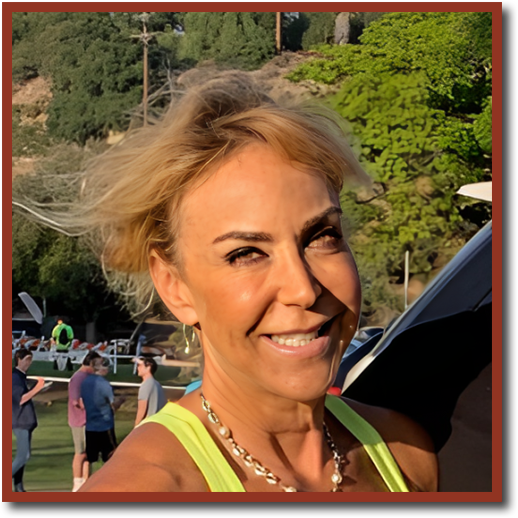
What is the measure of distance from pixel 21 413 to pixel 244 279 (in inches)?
184

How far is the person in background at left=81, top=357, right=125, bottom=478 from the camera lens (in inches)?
208

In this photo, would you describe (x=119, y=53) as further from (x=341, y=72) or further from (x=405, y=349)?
(x=405, y=349)

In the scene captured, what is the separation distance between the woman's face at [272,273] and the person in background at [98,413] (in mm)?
4181

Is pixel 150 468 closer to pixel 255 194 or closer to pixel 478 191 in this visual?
pixel 255 194

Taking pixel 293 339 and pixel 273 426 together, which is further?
pixel 273 426

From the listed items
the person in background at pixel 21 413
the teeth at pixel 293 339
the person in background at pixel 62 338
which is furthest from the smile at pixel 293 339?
the person in background at pixel 62 338

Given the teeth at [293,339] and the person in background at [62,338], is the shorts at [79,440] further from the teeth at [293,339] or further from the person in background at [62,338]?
the teeth at [293,339]

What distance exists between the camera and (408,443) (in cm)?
161

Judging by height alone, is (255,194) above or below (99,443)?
above

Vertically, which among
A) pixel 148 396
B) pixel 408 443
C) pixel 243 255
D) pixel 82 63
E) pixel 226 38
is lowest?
pixel 148 396

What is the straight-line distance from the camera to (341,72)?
7.30 metres

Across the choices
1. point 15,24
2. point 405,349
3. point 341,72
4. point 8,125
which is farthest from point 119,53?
point 405,349

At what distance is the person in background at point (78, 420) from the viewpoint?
5281mm

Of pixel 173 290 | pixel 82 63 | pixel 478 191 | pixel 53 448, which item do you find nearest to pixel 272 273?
pixel 173 290
